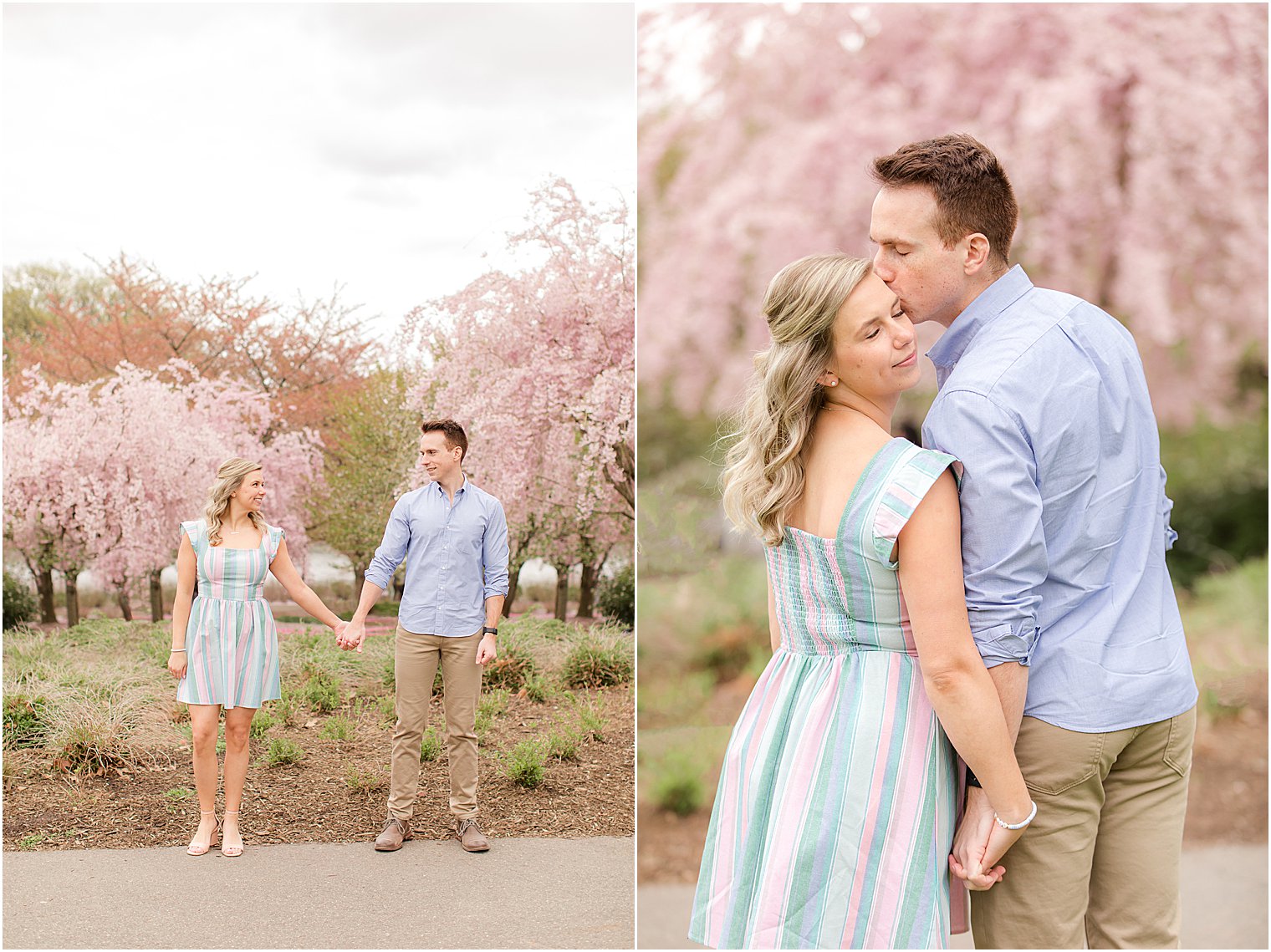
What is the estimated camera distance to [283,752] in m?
2.81

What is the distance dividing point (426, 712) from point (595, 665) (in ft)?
1.70

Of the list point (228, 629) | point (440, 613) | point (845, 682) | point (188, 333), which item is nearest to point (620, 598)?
point (440, 613)

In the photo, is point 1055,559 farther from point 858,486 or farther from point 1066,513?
point 858,486

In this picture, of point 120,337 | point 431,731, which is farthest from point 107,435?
point 431,731

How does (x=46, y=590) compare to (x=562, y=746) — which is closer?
(x=46, y=590)

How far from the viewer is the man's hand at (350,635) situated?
2.76 meters

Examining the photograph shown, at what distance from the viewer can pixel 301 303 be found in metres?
2.86

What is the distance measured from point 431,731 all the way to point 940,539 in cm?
204

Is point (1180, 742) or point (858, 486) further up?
point (858, 486)

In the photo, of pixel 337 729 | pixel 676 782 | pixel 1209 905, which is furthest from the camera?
pixel 676 782

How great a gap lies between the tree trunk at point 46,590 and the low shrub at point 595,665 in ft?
4.72

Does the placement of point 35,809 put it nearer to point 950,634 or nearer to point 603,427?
point 603,427

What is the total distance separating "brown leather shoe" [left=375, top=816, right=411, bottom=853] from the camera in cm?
273

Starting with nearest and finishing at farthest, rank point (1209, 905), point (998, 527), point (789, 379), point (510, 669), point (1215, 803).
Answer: point (998, 527)
point (789, 379)
point (510, 669)
point (1209, 905)
point (1215, 803)
